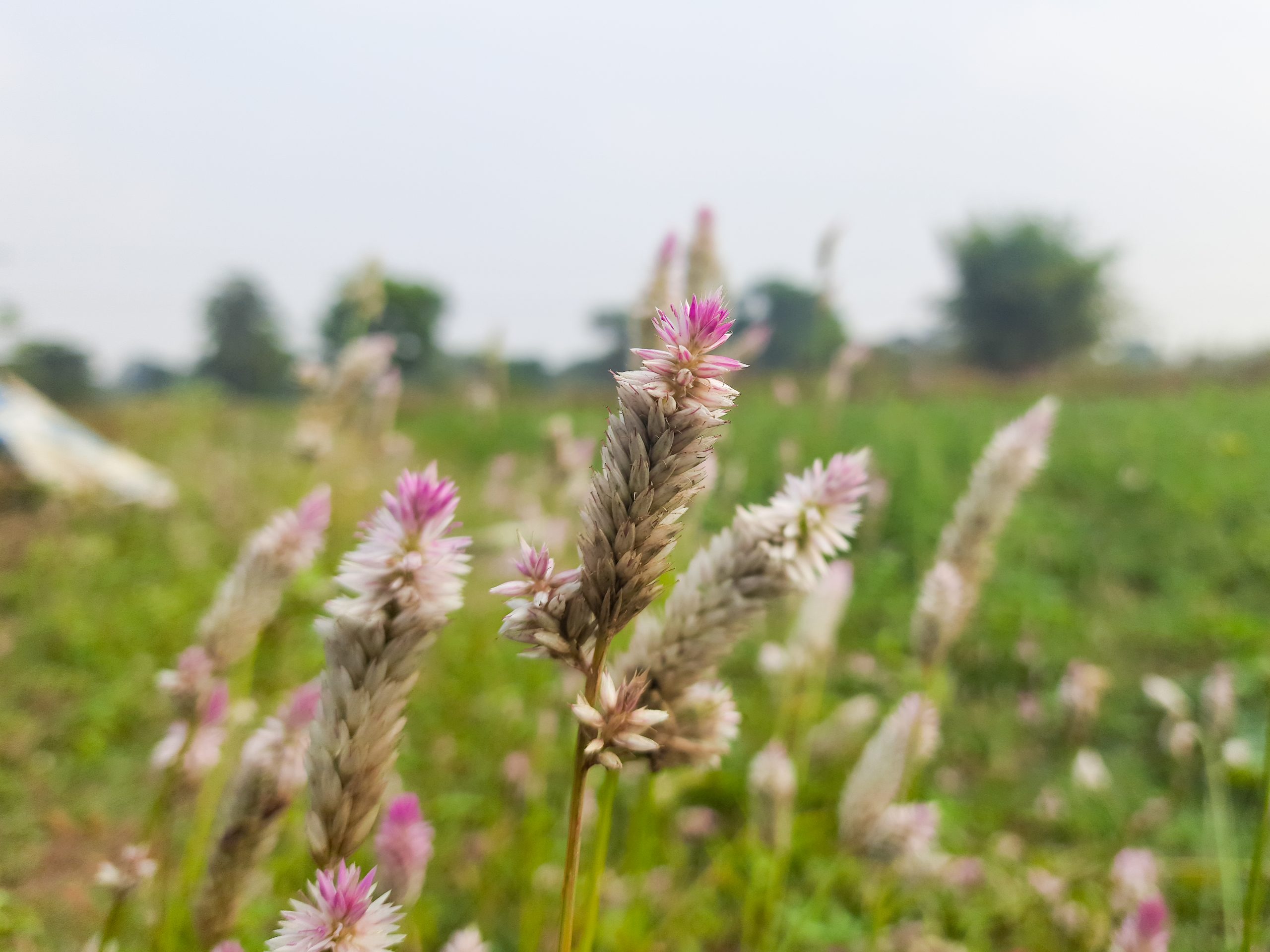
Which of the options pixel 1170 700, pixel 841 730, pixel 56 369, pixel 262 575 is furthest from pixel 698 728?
A: pixel 56 369

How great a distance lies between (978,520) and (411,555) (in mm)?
1459

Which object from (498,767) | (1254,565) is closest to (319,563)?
(498,767)

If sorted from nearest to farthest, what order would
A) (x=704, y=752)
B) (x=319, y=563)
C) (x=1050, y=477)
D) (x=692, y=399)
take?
(x=692, y=399) → (x=704, y=752) → (x=319, y=563) → (x=1050, y=477)

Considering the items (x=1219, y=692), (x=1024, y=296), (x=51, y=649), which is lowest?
(x=1219, y=692)

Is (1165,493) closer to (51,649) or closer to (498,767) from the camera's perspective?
(498,767)

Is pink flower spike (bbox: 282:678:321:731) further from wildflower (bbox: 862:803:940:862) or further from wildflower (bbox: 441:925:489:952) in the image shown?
wildflower (bbox: 862:803:940:862)

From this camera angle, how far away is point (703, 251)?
168 centimetres

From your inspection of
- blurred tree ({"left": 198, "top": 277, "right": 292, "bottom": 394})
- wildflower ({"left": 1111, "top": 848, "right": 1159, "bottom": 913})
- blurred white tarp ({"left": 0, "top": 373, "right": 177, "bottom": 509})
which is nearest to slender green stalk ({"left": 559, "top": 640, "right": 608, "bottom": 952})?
wildflower ({"left": 1111, "top": 848, "right": 1159, "bottom": 913})

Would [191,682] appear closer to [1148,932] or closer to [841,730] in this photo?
[1148,932]

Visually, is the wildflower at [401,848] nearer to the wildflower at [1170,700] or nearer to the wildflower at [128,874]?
the wildflower at [128,874]

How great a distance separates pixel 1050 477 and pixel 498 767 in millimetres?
8341

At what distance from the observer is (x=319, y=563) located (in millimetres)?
4047

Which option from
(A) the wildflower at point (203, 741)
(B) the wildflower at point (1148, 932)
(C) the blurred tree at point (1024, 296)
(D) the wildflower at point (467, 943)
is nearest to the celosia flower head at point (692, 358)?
(D) the wildflower at point (467, 943)

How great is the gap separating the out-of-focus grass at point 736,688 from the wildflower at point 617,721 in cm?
106
